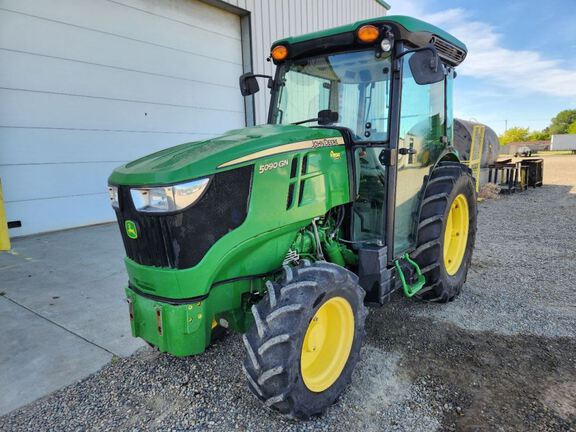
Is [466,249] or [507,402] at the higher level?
[466,249]

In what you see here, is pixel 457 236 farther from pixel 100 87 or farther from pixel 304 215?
pixel 100 87

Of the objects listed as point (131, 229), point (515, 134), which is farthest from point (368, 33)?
point (515, 134)

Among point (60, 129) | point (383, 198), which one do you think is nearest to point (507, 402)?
point (383, 198)

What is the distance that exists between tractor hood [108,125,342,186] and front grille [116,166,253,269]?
0.19 ft

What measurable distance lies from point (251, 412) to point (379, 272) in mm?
1121

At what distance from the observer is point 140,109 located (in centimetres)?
629

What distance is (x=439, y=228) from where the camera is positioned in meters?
3.03

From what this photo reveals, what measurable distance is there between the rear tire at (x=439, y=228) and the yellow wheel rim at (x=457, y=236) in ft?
0.04

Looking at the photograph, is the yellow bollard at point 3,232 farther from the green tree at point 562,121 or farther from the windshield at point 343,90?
the green tree at point 562,121

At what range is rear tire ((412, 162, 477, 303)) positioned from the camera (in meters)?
3.04

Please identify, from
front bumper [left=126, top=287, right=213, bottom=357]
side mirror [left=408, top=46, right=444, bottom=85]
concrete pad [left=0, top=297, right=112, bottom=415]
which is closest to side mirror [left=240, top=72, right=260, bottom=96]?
side mirror [left=408, top=46, right=444, bottom=85]

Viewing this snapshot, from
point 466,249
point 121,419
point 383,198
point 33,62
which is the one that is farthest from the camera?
point 33,62

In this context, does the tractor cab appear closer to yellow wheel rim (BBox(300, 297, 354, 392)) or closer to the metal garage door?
yellow wheel rim (BBox(300, 297, 354, 392))

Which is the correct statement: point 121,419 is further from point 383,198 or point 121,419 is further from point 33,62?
point 33,62
